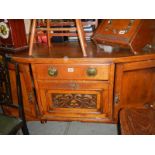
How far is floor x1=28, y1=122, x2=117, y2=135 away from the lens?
1604mm

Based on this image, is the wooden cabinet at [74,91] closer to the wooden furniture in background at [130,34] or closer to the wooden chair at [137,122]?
the wooden furniture in background at [130,34]

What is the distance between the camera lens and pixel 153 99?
153 cm

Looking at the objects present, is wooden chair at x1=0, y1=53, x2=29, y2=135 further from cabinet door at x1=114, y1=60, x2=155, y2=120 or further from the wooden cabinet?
cabinet door at x1=114, y1=60, x2=155, y2=120

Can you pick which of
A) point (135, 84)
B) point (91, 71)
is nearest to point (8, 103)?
point (91, 71)

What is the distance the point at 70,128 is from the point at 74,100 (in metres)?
0.35

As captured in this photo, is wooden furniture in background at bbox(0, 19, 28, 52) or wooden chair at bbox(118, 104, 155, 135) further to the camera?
wooden furniture in background at bbox(0, 19, 28, 52)

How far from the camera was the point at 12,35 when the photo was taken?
144cm

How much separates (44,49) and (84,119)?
726 mm

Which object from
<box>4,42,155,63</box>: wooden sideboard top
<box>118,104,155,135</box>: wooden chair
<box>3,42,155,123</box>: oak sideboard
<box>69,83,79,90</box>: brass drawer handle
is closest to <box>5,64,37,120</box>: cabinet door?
<box>3,42,155,123</box>: oak sideboard

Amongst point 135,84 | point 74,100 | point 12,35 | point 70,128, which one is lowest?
point 70,128

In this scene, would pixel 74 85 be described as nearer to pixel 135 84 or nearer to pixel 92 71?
pixel 92 71

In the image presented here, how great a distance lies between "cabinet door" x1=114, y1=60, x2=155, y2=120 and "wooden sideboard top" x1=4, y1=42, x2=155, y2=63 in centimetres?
6

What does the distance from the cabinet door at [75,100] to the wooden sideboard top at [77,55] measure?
0.68 feet
